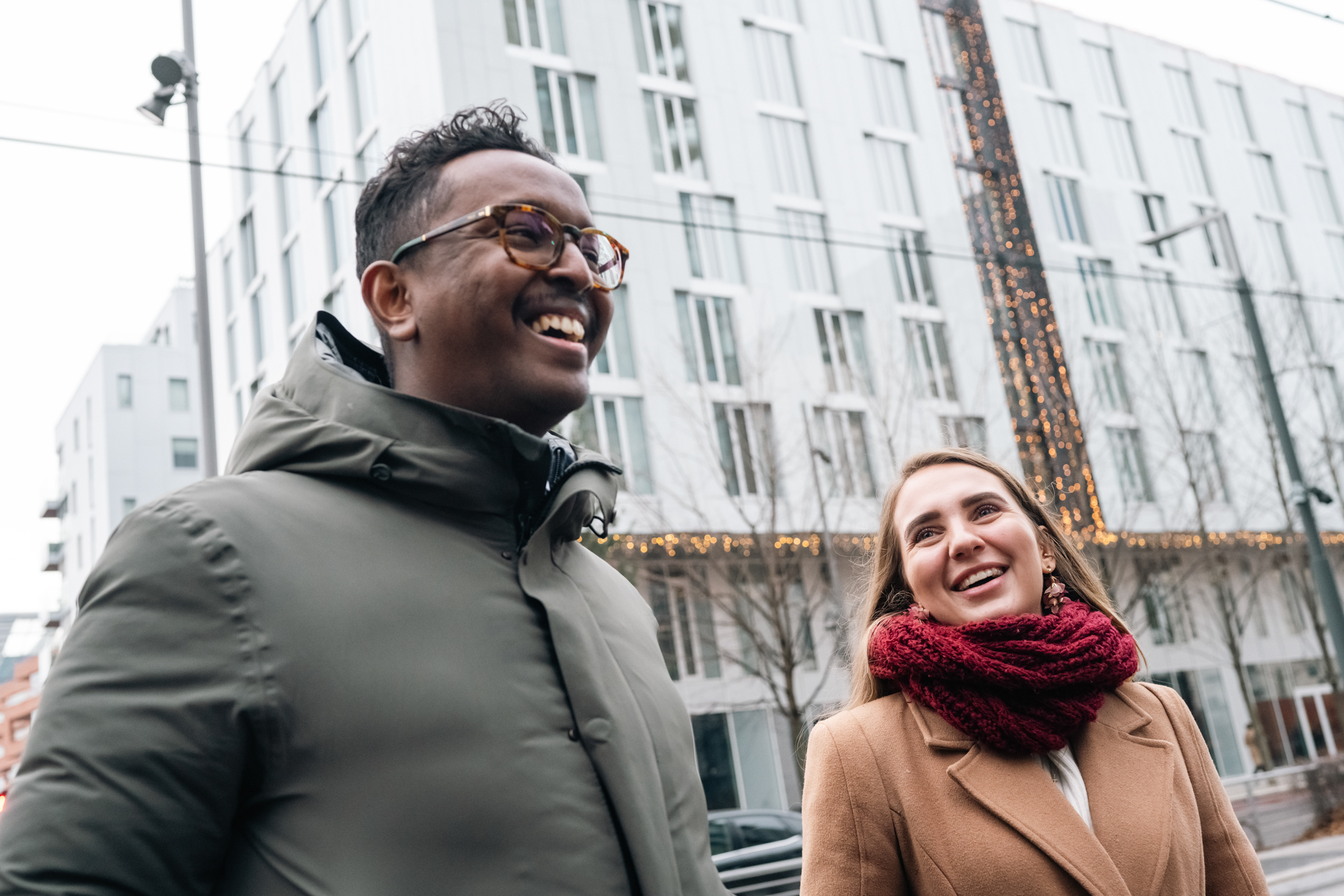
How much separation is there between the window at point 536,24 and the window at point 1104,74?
64.2 feet

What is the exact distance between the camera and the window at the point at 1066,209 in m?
34.0

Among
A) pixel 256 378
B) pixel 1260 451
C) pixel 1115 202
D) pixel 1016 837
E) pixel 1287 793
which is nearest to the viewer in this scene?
pixel 1016 837

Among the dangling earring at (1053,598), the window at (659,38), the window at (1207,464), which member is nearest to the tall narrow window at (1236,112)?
the window at (1207,464)

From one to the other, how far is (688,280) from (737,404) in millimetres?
3638

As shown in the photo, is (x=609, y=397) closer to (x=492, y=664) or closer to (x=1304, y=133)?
(x=492, y=664)

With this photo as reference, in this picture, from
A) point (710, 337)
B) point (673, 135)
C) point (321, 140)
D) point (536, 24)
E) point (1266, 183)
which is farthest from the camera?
point (1266, 183)

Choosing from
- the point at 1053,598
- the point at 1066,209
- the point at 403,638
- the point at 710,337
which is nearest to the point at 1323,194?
the point at 1066,209

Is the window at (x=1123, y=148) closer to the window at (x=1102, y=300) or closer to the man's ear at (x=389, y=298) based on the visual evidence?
the window at (x=1102, y=300)

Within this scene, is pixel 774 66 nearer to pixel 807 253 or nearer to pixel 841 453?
pixel 807 253

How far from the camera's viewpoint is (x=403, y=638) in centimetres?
159

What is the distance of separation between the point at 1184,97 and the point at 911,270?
16.6 m

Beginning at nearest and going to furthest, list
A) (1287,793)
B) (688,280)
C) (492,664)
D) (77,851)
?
(77,851) → (492,664) → (1287,793) → (688,280)

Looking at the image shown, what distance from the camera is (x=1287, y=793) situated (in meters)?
16.0

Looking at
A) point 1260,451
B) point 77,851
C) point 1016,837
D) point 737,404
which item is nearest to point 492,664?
point 77,851
